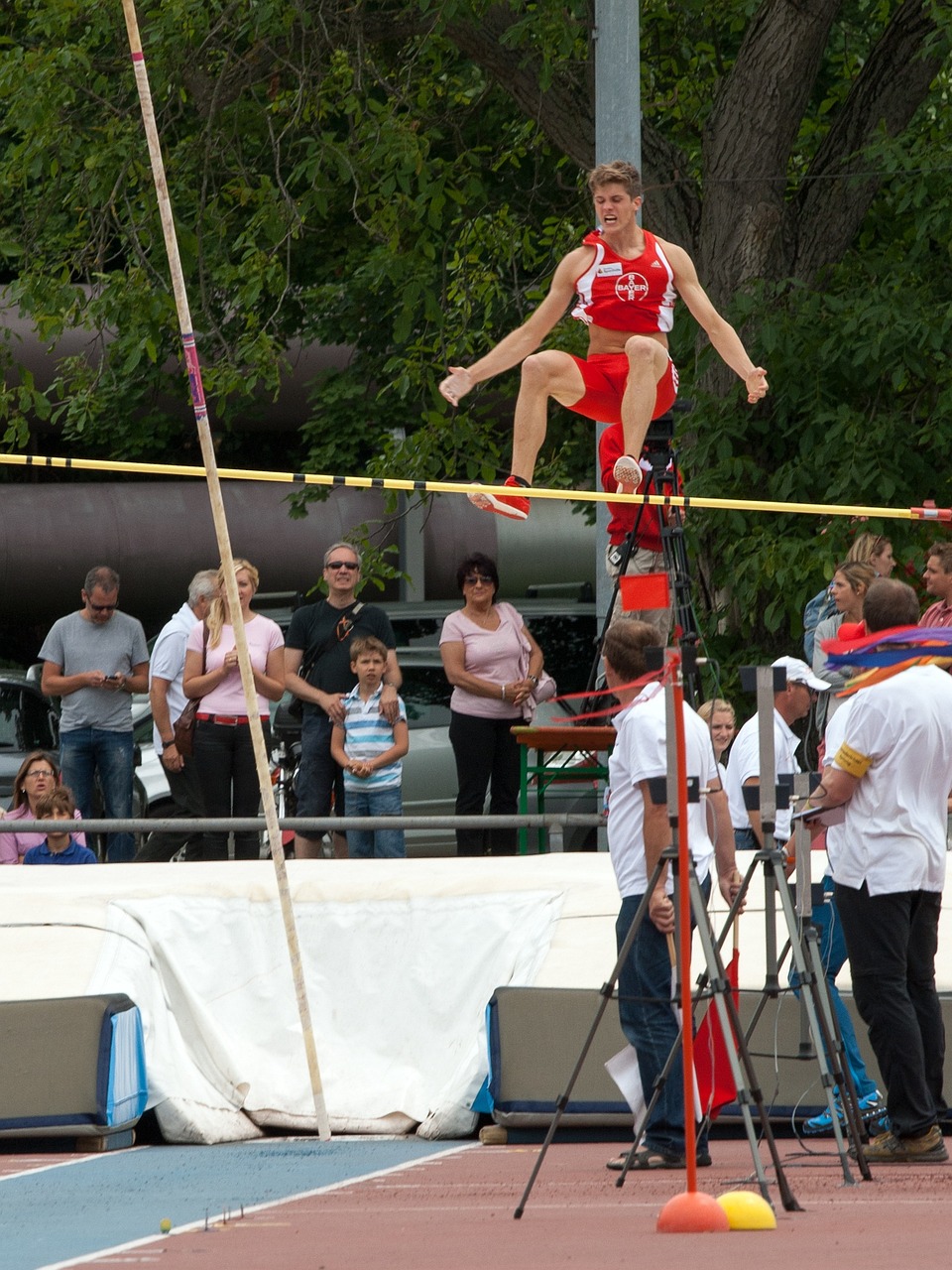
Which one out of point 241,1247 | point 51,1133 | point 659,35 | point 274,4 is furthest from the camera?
point 659,35

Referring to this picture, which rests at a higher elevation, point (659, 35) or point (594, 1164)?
point (659, 35)

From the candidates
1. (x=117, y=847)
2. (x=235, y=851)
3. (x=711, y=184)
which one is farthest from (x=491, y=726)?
→ (x=711, y=184)

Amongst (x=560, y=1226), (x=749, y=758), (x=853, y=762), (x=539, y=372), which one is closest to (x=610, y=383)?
(x=539, y=372)

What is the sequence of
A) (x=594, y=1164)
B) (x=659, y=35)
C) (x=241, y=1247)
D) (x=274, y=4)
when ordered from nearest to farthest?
(x=241, y=1247) → (x=594, y=1164) → (x=274, y=4) → (x=659, y=35)

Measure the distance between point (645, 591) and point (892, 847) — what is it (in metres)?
1.07

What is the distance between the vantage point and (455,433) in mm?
12430

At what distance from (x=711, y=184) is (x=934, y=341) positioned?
1840 mm

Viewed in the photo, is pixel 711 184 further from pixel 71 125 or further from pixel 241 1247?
pixel 241 1247

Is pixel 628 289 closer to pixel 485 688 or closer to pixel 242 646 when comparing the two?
pixel 242 646

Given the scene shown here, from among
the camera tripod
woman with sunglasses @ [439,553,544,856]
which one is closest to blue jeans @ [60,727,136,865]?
woman with sunglasses @ [439,553,544,856]

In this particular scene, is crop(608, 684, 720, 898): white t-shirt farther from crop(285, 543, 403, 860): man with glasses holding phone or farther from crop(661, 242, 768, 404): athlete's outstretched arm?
crop(285, 543, 403, 860): man with glasses holding phone

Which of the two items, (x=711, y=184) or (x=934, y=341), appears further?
(x=711, y=184)

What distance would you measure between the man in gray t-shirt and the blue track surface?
3.07 meters

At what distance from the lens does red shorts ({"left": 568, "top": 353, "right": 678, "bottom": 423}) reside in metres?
7.81
